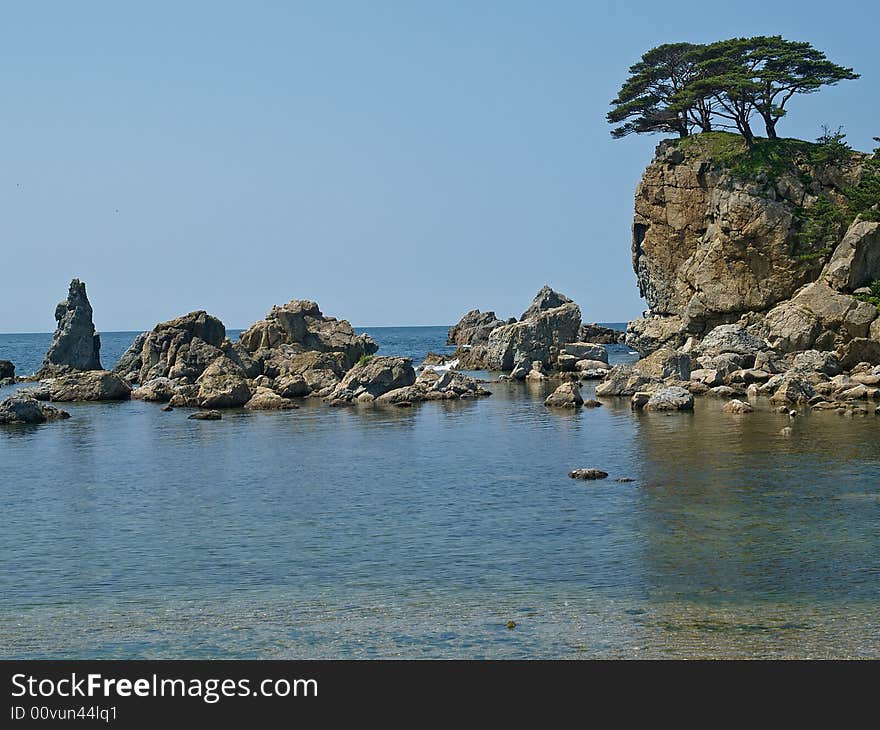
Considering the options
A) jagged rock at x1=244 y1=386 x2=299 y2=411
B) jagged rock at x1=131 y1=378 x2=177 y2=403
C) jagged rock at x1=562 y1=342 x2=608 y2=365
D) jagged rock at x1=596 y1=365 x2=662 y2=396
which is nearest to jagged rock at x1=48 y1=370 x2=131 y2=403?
jagged rock at x1=131 y1=378 x2=177 y2=403

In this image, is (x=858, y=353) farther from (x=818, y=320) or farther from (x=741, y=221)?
(x=741, y=221)

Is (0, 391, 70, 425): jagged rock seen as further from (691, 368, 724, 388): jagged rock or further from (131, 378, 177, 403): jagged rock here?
(691, 368, 724, 388): jagged rock

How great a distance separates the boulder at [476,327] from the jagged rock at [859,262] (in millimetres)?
58079

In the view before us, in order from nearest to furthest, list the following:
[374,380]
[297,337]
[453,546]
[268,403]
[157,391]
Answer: [453,546], [268,403], [374,380], [157,391], [297,337]

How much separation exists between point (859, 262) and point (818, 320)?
6.59 meters

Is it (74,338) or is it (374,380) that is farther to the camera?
(74,338)

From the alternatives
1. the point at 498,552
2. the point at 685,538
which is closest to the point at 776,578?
the point at 685,538

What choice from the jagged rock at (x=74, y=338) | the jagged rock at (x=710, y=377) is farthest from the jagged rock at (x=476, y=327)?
the jagged rock at (x=710, y=377)

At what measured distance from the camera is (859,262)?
7662 centimetres

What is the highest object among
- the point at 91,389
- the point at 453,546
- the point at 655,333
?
the point at 655,333

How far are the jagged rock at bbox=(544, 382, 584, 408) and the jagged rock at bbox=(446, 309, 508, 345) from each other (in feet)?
194

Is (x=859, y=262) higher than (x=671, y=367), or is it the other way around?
(x=859, y=262)

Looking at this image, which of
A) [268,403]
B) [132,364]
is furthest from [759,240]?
[132,364]

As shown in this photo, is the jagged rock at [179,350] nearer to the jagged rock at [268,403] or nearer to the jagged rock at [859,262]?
the jagged rock at [268,403]
